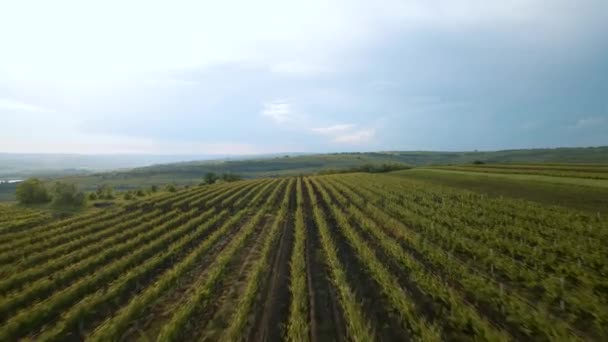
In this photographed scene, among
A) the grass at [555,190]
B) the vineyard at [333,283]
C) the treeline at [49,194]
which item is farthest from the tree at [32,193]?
the grass at [555,190]

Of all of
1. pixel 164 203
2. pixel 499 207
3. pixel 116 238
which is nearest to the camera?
pixel 116 238

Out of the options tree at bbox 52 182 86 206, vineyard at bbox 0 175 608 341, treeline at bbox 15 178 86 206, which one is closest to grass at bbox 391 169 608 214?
vineyard at bbox 0 175 608 341

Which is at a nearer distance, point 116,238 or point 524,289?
point 524,289

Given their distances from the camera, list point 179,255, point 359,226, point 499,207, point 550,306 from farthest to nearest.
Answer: point 499,207 < point 359,226 < point 179,255 < point 550,306

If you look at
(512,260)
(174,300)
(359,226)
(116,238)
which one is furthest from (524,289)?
(116,238)

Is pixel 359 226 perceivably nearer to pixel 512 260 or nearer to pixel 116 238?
pixel 512 260

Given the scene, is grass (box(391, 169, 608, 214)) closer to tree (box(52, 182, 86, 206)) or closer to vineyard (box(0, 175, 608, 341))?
vineyard (box(0, 175, 608, 341))

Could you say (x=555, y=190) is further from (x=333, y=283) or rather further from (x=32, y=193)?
(x=32, y=193)
